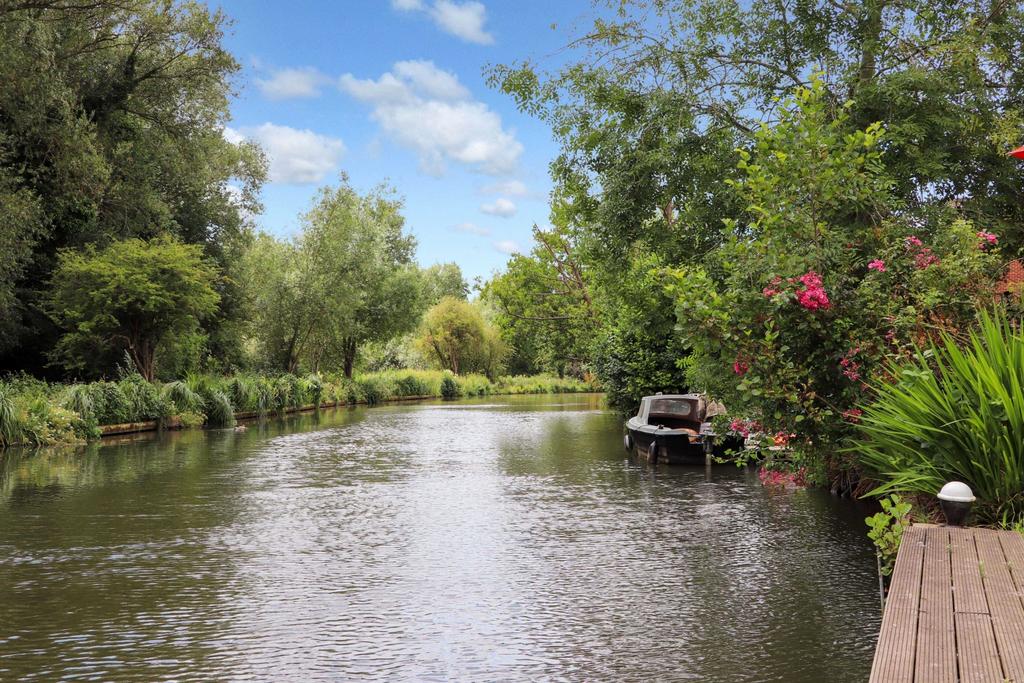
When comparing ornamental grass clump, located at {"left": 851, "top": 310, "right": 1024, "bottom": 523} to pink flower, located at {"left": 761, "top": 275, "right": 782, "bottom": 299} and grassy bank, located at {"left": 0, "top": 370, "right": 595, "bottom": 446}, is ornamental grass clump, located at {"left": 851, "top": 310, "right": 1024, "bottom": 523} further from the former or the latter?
grassy bank, located at {"left": 0, "top": 370, "right": 595, "bottom": 446}

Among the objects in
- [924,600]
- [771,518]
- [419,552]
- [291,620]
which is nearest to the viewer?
[924,600]

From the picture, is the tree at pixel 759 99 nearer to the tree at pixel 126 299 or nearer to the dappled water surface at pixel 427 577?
the dappled water surface at pixel 427 577

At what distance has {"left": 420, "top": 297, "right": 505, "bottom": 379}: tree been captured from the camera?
71.4m

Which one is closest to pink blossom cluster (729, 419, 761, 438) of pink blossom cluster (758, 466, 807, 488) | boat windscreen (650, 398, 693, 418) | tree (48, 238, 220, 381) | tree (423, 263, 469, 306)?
pink blossom cluster (758, 466, 807, 488)

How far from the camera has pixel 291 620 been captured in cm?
679

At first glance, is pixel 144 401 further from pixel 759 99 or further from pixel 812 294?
pixel 812 294

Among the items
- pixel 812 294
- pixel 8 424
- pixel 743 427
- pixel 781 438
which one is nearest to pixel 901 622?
pixel 812 294

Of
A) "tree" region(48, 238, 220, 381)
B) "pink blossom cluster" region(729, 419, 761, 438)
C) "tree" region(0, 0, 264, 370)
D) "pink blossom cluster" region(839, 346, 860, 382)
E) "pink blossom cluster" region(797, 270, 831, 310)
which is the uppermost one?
"tree" region(0, 0, 264, 370)

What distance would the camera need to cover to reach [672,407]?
788 inches

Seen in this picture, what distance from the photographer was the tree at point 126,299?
2841cm

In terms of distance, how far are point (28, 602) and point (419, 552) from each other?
11.5 ft

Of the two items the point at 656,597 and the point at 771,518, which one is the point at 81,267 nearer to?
the point at 771,518

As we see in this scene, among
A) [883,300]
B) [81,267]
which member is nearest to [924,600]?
[883,300]

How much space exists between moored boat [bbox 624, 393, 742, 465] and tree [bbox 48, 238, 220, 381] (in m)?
16.1
